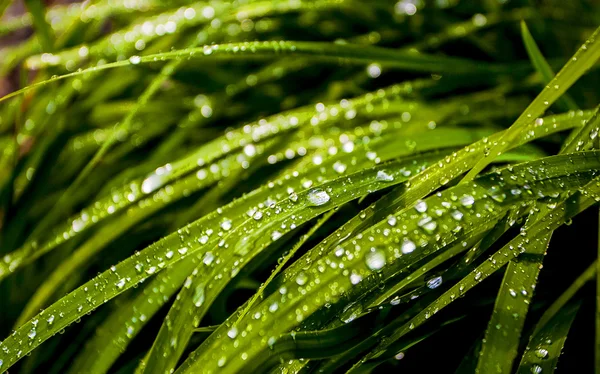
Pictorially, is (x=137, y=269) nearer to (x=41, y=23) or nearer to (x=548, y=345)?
(x=548, y=345)

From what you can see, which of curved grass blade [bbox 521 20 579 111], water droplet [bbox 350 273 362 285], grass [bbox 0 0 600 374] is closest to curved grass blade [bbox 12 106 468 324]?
grass [bbox 0 0 600 374]

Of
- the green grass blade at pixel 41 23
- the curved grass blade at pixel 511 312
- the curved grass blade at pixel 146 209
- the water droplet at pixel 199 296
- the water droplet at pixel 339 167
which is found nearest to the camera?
the curved grass blade at pixel 511 312

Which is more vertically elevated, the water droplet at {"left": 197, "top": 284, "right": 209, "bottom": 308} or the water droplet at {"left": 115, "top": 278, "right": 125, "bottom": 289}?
the water droplet at {"left": 115, "top": 278, "right": 125, "bottom": 289}

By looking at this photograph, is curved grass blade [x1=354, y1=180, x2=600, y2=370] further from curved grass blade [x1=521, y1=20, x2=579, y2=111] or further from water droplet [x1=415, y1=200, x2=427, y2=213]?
curved grass blade [x1=521, y1=20, x2=579, y2=111]

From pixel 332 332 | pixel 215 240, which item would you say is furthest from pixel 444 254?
pixel 215 240

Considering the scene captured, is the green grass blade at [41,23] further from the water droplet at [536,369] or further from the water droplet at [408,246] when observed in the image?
the water droplet at [536,369]

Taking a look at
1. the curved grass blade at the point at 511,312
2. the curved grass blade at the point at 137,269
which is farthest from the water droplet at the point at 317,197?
the curved grass blade at the point at 511,312

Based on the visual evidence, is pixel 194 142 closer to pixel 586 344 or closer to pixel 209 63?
pixel 209 63

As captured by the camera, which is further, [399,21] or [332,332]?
[399,21]
